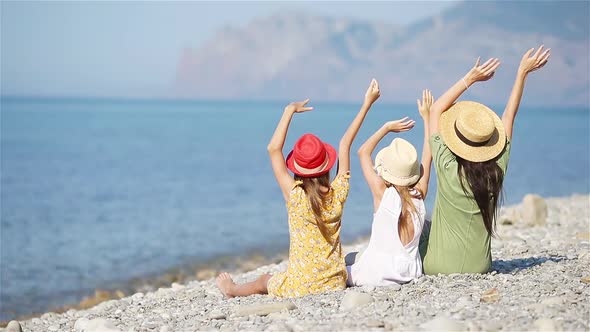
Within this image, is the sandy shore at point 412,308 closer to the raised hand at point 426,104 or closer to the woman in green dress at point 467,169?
the woman in green dress at point 467,169

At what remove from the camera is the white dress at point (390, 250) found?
6.51 m

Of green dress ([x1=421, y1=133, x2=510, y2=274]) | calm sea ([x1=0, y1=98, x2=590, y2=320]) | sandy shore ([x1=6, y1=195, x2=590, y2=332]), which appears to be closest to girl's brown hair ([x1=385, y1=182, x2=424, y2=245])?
green dress ([x1=421, y1=133, x2=510, y2=274])

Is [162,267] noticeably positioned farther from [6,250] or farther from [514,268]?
[514,268]

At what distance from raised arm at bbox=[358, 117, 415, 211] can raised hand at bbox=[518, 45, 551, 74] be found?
3.70 ft

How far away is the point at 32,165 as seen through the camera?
125 ft

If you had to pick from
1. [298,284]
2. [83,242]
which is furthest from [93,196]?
[298,284]

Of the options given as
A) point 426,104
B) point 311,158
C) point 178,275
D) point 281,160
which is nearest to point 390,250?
point 311,158

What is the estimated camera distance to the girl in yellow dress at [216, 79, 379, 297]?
6.34 meters

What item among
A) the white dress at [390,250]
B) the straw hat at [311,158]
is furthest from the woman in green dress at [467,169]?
the straw hat at [311,158]

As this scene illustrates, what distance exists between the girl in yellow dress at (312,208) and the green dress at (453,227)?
32.4 inches

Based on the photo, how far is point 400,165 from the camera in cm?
643

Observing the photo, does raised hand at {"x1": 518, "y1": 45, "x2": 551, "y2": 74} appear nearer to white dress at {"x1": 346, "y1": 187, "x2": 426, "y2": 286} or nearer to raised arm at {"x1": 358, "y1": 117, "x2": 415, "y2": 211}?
raised arm at {"x1": 358, "y1": 117, "x2": 415, "y2": 211}

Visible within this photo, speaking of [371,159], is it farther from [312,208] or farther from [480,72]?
[480,72]

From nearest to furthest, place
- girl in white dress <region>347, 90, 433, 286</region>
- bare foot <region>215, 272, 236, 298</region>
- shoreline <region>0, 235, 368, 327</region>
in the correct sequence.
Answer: girl in white dress <region>347, 90, 433, 286</region> → bare foot <region>215, 272, 236, 298</region> → shoreline <region>0, 235, 368, 327</region>
